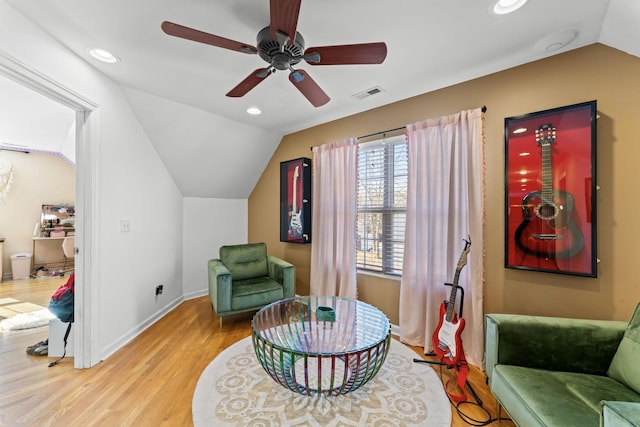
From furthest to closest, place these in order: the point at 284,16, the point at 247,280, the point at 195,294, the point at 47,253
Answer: the point at 47,253
the point at 195,294
the point at 247,280
the point at 284,16

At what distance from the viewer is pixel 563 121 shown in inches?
69.6

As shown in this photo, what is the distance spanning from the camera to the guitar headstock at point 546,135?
5.92 feet

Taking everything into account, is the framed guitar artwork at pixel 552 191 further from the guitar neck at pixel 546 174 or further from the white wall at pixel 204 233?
the white wall at pixel 204 233

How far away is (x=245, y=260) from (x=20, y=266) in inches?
179

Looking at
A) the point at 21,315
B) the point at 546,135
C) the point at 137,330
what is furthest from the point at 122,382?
the point at 546,135

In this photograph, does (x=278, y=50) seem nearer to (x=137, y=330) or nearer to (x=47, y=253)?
(x=137, y=330)

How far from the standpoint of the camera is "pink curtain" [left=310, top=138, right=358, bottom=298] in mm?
2916

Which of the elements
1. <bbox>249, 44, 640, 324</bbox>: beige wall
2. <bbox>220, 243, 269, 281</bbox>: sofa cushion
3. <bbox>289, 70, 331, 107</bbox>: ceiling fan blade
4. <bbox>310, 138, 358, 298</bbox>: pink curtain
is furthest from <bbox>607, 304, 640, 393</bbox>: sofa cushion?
<bbox>220, 243, 269, 281</bbox>: sofa cushion

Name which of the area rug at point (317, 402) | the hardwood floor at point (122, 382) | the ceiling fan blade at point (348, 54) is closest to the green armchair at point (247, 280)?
the hardwood floor at point (122, 382)

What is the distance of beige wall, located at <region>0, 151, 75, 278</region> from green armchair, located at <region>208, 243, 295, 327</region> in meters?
4.50

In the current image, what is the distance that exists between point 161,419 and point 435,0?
298cm

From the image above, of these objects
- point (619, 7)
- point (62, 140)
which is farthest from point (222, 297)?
point (62, 140)

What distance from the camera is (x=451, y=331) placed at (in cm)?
185

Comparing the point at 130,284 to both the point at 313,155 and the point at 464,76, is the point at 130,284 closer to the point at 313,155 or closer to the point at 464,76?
the point at 313,155
